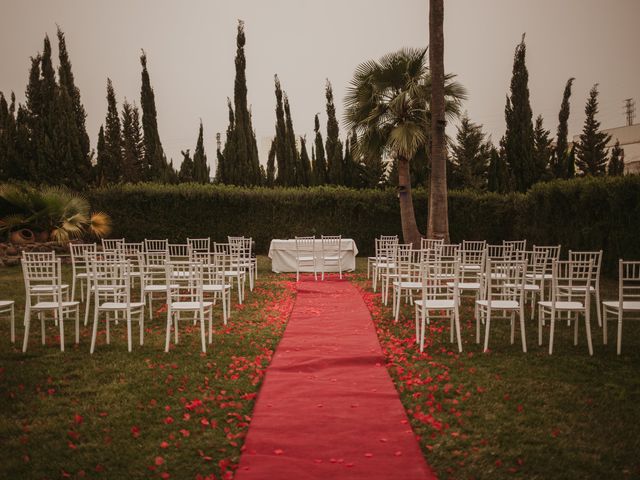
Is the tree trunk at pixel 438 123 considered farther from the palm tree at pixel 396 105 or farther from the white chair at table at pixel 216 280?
the white chair at table at pixel 216 280

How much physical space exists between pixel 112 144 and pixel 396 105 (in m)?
18.1

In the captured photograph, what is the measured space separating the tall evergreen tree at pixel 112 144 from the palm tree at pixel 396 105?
14.5 m

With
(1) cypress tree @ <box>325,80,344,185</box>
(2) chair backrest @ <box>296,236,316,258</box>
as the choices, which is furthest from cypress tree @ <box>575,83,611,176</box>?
(2) chair backrest @ <box>296,236,316,258</box>

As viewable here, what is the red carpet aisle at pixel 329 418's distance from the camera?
3340 mm

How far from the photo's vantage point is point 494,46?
926 inches

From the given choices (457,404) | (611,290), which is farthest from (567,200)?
(457,404)

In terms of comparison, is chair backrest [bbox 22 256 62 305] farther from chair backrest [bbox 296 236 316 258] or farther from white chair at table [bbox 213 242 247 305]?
chair backrest [bbox 296 236 316 258]

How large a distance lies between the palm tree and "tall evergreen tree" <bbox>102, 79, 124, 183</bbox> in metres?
14.5

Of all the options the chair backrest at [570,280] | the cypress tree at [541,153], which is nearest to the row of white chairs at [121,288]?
the chair backrest at [570,280]

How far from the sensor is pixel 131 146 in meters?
32.4

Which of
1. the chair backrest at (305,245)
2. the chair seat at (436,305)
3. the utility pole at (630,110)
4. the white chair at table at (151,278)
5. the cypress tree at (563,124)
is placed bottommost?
the chair seat at (436,305)

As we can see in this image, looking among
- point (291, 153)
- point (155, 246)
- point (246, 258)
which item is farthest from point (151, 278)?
point (291, 153)

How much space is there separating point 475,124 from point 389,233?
17455mm

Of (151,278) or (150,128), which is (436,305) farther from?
(150,128)
